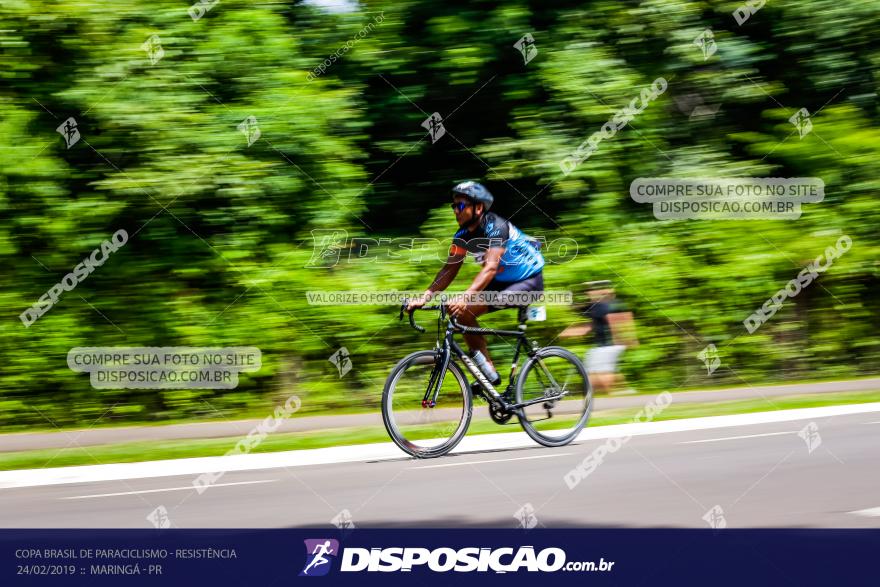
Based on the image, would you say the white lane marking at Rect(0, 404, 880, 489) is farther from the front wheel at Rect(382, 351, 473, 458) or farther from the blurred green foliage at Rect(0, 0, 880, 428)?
the blurred green foliage at Rect(0, 0, 880, 428)

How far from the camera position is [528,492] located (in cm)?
667

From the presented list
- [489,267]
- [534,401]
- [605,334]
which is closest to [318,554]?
[489,267]

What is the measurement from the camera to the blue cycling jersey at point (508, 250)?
7.83 meters

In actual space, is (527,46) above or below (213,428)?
above

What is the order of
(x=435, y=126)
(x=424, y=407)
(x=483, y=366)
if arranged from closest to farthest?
(x=424, y=407), (x=483, y=366), (x=435, y=126)

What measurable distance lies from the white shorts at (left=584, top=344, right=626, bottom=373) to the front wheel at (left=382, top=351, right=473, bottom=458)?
13.5 feet

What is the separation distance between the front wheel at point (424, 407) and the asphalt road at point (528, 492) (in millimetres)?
170

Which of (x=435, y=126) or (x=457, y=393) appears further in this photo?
(x=435, y=126)

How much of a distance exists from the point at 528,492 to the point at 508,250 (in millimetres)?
2072

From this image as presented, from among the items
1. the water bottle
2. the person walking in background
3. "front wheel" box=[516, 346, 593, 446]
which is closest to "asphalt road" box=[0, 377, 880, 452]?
the person walking in background

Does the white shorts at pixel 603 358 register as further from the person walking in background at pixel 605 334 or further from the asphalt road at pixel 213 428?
the asphalt road at pixel 213 428

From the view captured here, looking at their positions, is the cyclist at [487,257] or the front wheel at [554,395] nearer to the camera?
the cyclist at [487,257]

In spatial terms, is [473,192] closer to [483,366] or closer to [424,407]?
[483,366]

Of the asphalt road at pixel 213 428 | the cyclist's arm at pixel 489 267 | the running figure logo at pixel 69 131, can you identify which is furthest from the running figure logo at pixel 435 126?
the cyclist's arm at pixel 489 267
